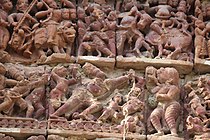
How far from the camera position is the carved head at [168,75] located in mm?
7062

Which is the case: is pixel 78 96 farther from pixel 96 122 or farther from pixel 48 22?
pixel 48 22

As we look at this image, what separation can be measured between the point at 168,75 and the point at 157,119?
20.4 inches

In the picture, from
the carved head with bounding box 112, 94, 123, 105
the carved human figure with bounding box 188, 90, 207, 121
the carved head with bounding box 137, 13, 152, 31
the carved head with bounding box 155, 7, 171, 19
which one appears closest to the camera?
the carved human figure with bounding box 188, 90, 207, 121

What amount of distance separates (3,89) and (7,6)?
1.04m

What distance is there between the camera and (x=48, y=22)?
7.40 meters

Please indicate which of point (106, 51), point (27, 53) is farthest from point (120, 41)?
point (27, 53)

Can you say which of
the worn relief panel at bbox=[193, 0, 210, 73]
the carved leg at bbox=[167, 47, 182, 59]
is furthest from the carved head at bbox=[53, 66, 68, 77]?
the worn relief panel at bbox=[193, 0, 210, 73]

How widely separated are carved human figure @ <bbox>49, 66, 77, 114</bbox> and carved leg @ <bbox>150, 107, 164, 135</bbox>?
32.7 inches

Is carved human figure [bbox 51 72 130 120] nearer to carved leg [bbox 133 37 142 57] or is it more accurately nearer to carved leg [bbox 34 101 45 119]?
carved leg [bbox 34 101 45 119]

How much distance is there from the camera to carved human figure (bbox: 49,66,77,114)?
6.84 meters

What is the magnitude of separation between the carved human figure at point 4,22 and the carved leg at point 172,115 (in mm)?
1733

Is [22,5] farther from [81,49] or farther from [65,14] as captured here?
[81,49]

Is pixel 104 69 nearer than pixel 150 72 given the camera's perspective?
No

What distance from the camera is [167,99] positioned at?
6.91 m
